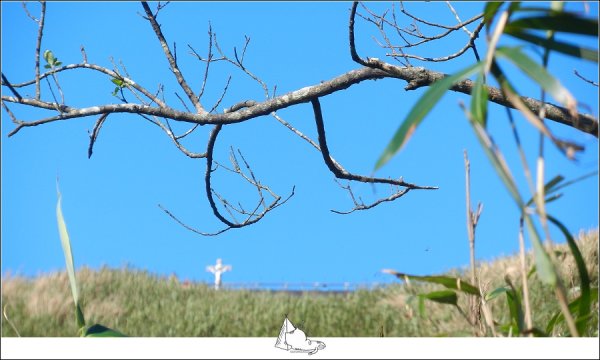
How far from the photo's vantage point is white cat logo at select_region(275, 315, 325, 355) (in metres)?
0.89

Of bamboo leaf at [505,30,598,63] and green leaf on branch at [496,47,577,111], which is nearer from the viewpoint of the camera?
green leaf on branch at [496,47,577,111]

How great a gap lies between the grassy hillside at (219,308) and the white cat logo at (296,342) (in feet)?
17.0

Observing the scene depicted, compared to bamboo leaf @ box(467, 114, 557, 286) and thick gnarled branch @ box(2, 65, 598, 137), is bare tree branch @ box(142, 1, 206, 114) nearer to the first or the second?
thick gnarled branch @ box(2, 65, 598, 137)

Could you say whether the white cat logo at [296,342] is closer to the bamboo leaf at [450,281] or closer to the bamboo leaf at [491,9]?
the bamboo leaf at [450,281]

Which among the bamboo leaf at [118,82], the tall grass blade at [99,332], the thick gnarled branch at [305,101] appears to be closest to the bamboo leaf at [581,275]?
the tall grass blade at [99,332]

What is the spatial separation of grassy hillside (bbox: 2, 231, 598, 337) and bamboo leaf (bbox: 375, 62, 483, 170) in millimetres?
5419

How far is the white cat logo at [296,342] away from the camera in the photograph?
895 mm

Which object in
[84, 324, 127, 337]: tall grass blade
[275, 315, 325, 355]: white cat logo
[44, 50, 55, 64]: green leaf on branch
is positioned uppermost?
[44, 50, 55, 64]: green leaf on branch

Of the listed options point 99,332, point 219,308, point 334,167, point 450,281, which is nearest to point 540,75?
Answer: point 450,281

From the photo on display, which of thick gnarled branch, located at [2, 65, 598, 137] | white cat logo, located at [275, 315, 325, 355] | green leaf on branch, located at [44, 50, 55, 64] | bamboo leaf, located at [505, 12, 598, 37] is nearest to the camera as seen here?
bamboo leaf, located at [505, 12, 598, 37]

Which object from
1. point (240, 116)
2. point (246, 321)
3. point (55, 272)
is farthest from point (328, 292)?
point (240, 116)

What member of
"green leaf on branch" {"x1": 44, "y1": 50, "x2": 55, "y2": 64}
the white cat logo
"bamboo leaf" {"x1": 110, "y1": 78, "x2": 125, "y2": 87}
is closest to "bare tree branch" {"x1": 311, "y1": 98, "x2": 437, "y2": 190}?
"bamboo leaf" {"x1": 110, "y1": 78, "x2": 125, "y2": 87}

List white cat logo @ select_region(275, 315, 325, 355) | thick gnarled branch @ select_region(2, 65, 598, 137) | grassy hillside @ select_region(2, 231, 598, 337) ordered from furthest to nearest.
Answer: grassy hillside @ select_region(2, 231, 598, 337), thick gnarled branch @ select_region(2, 65, 598, 137), white cat logo @ select_region(275, 315, 325, 355)

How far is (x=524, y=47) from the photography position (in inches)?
29.9
